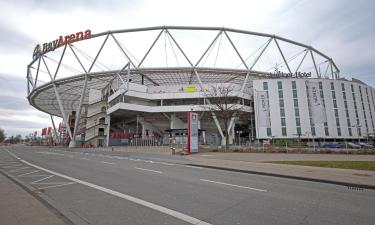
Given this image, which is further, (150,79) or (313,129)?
(150,79)

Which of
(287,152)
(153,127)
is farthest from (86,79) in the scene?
(287,152)

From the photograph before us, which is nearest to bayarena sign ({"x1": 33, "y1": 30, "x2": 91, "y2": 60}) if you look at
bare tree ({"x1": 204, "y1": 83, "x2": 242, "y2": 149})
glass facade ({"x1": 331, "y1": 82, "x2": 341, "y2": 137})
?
bare tree ({"x1": 204, "y1": 83, "x2": 242, "y2": 149})

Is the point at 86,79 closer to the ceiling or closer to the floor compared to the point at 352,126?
closer to the ceiling

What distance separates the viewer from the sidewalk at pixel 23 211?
4414 mm

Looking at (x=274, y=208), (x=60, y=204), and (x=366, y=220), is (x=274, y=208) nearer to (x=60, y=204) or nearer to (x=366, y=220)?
(x=366, y=220)

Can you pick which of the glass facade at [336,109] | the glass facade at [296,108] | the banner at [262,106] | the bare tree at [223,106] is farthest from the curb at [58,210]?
the glass facade at [336,109]

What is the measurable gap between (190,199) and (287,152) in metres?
21.8

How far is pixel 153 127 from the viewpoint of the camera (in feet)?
222

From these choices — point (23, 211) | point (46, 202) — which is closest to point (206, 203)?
point (46, 202)

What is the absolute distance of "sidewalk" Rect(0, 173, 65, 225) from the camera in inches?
174

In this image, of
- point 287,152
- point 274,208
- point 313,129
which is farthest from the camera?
point 313,129

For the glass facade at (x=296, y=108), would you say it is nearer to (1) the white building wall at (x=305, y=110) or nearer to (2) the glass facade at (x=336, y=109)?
(1) the white building wall at (x=305, y=110)

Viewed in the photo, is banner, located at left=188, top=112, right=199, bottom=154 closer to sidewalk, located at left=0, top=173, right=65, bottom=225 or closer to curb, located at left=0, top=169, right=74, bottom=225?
curb, located at left=0, top=169, right=74, bottom=225

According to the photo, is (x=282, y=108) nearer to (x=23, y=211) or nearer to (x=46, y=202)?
(x=46, y=202)
